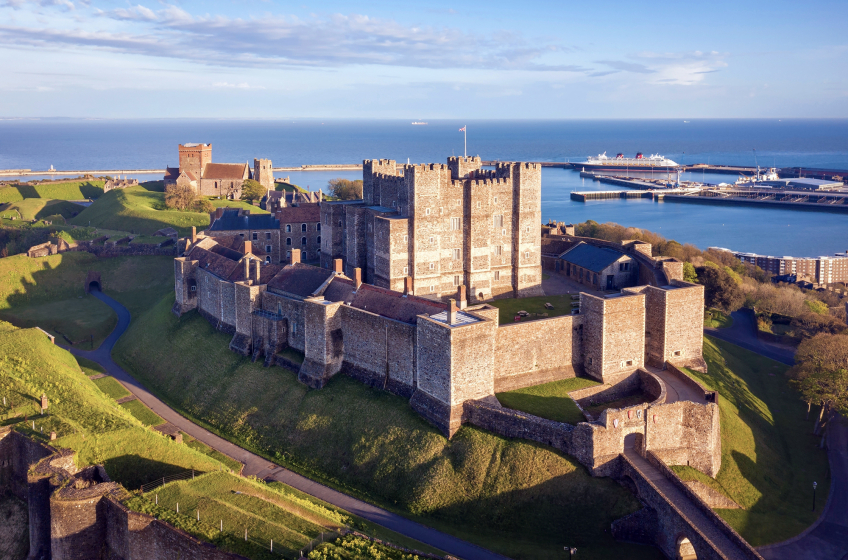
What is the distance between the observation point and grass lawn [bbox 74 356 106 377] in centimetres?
5534

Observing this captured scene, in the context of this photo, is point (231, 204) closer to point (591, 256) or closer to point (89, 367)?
point (89, 367)

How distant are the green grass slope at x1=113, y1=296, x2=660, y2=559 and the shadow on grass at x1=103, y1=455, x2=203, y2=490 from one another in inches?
291

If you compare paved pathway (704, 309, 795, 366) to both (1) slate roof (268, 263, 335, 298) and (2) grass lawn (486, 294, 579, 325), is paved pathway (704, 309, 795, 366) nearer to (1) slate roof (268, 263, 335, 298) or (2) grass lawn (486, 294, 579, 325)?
(2) grass lawn (486, 294, 579, 325)

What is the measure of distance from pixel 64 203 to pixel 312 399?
282ft

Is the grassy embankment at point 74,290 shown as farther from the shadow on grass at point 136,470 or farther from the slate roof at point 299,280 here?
the shadow on grass at point 136,470

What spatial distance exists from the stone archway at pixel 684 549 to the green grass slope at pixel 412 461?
1305 millimetres

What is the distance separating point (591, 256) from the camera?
61844mm

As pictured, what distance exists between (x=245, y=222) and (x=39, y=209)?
5382 centimetres

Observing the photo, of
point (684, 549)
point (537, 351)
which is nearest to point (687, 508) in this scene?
point (684, 549)

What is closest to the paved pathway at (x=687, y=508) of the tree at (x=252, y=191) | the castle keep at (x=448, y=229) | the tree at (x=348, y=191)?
the castle keep at (x=448, y=229)

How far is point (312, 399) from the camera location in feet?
148

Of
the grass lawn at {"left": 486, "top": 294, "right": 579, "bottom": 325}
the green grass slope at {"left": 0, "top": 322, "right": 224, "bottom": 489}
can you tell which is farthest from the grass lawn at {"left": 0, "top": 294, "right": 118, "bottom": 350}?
the grass lawn at {"left": 486, "top": 294, "right": 579, "bottom": 325}

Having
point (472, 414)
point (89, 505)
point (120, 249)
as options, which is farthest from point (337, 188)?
point (89, 505)

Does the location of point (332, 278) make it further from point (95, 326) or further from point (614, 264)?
point (95, 326)
